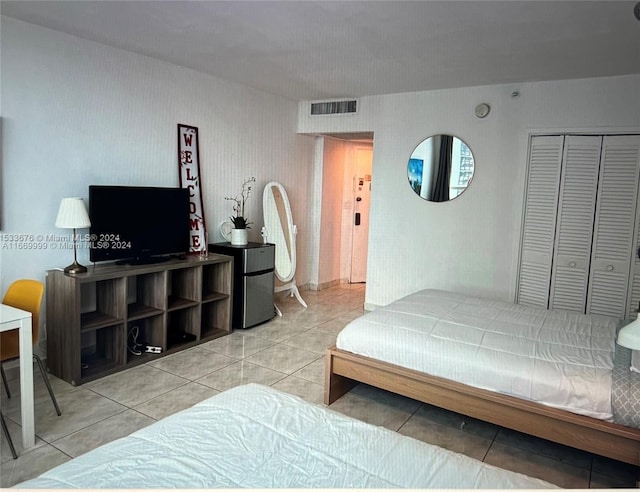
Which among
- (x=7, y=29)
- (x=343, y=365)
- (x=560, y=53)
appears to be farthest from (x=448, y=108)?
(x=7, y=29)

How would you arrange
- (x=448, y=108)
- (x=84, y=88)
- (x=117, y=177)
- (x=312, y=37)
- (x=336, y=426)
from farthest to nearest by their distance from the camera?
1. (x=448, y=108)
2. (x=117, y=177)
3. (x=84, y=88)
4. (x=312, y=37)
5. (x=336, y=426)

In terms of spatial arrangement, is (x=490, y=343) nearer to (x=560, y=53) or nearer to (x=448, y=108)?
(x=560, y=53)

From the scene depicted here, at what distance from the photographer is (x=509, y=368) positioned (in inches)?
89.4

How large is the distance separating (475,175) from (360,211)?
231cm

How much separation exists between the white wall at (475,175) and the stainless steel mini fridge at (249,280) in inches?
49.9

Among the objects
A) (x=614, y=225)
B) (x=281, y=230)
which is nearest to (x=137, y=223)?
(x=281, y=230)

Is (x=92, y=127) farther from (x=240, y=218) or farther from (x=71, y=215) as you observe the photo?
(x=240, y=218)

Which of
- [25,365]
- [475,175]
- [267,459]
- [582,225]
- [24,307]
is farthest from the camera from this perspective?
[475,175]

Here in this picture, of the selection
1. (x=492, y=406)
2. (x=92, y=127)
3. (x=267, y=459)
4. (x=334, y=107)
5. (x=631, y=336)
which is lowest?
(x=492, y=406)

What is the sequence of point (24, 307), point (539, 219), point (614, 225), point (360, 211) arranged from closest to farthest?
point (24, 307) < point (614, 225) < point (539, 219) < point (360, 211)

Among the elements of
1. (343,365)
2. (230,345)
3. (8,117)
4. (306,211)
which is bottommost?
(230,345)

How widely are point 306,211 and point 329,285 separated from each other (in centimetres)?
111

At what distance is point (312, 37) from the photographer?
2990 mm

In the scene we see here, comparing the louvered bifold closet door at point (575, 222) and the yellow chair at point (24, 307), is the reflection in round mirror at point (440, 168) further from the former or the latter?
the yellow chair at point (24, 307)
